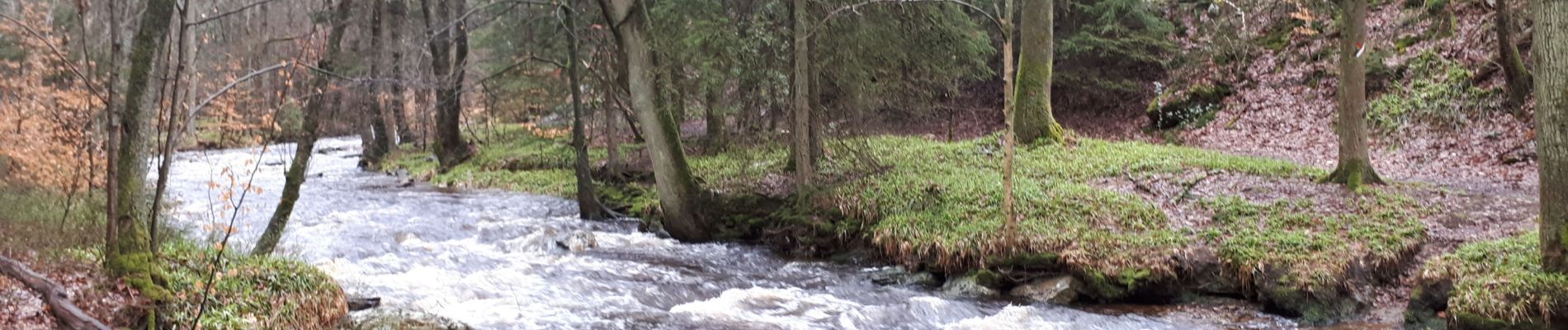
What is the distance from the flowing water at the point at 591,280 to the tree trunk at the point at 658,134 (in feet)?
1.30

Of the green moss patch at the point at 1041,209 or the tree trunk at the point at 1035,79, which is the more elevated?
the tree trunk at the point at 1035,79

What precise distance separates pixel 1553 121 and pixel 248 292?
9.71 metres

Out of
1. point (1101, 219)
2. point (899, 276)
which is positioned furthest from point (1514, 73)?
point (899, 276)

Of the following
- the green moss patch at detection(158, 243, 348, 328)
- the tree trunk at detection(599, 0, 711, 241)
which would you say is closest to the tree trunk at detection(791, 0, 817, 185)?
the tree trunk at detection(599, 0, 711, 241)

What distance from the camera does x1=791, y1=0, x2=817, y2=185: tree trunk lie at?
1265 centimetres

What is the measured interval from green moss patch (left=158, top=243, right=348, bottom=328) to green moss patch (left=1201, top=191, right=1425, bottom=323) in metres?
8.26

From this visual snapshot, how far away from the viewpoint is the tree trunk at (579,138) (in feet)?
46.6

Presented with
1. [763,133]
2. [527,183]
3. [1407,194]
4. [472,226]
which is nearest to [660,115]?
[763,133]

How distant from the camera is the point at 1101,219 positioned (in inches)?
417

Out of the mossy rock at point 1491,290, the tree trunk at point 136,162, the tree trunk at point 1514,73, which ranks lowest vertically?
the mossy rock at point 1491,290

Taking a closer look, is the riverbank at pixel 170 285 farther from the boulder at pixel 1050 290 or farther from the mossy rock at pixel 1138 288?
the mossy rock at pixel 1138 288

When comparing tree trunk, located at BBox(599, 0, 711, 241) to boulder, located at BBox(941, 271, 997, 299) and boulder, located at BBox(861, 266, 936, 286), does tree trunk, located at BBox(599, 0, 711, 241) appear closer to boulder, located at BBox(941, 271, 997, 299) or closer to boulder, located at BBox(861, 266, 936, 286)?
boulder, located at BBox(861, 266, 936, 286)

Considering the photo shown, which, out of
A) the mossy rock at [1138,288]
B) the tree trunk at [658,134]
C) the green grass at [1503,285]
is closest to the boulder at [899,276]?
Answer: the mossy rock at [1138,288]

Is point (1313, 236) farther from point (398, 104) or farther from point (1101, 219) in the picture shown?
point (398, 104)
